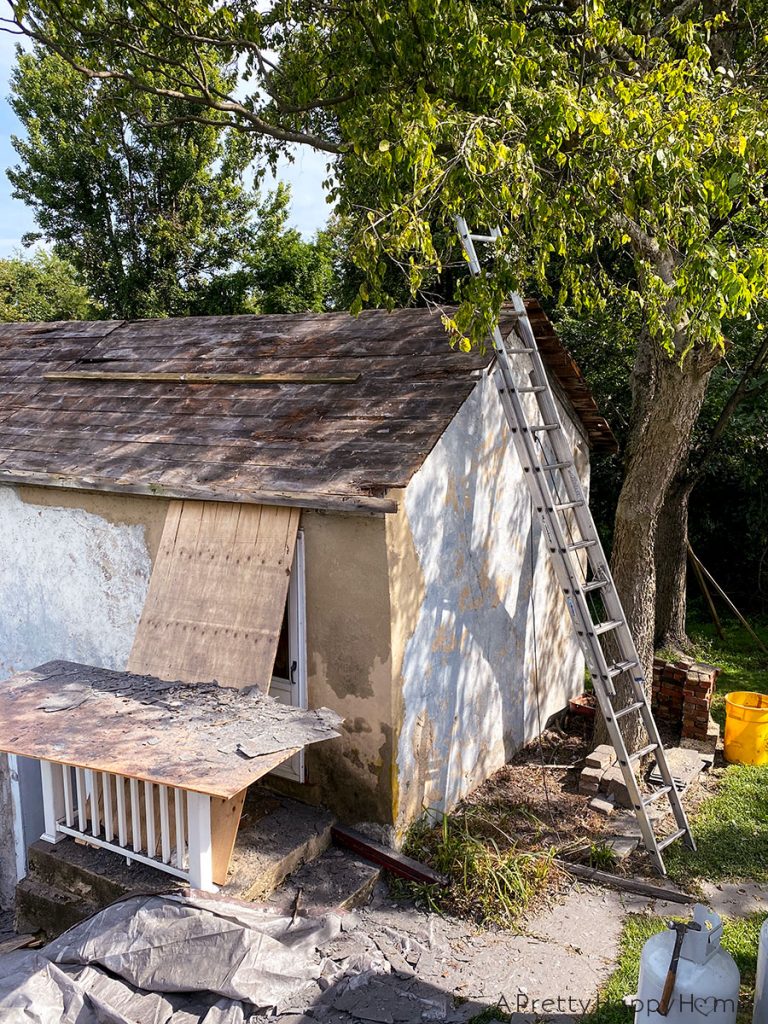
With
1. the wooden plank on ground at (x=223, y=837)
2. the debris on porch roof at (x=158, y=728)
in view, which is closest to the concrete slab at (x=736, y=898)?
the debris on porch roof at (x=158, y=728)

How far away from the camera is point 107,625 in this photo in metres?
7.15

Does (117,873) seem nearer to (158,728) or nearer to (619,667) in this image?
(158,728)

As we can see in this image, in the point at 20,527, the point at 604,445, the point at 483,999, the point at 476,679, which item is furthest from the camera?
the point at 604,445

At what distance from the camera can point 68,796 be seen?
549 cm

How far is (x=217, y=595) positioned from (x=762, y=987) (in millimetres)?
4258

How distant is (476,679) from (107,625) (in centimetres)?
335

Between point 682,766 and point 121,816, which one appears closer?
point 121,816

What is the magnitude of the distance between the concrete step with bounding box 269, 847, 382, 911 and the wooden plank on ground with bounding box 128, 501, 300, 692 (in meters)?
1.32

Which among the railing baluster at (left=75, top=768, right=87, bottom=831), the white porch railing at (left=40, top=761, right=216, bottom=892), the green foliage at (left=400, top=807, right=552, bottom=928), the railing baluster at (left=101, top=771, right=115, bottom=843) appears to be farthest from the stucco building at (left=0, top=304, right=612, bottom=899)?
the railing baluster at (left=101, top=771, right=115, bottom=843)

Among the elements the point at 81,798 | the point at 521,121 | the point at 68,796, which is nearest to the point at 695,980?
the point at 81,798

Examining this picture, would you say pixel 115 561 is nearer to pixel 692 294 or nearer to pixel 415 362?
pixel 415 362

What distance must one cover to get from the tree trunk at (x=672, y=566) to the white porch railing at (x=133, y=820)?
25.6ft

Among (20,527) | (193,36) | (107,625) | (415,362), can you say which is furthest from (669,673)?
(193,36)

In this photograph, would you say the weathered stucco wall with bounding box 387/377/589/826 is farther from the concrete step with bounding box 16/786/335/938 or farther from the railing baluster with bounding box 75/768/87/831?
the railing baluster with bounding box 75/768/87/831
